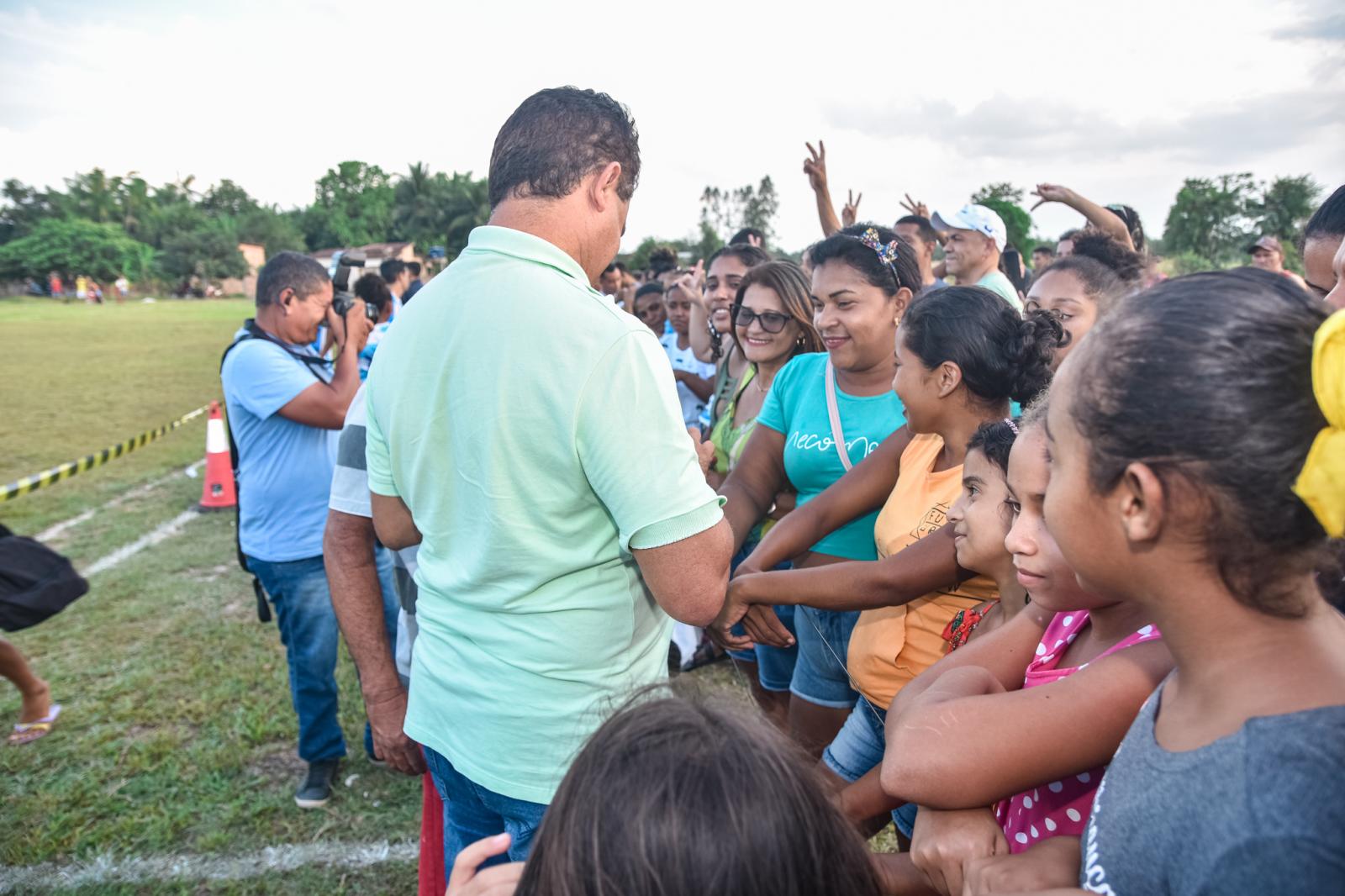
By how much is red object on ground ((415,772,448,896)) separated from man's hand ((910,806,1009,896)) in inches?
64.4

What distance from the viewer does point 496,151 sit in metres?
1.83

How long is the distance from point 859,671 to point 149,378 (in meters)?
19.9

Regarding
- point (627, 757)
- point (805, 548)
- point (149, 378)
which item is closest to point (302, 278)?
point (805, 548)

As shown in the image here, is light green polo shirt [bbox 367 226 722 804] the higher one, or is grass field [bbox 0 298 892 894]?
light green polo shirt [bbox 367 226 722 804]

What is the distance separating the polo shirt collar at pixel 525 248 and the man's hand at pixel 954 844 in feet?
4.07

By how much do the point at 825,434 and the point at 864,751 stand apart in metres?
1.08

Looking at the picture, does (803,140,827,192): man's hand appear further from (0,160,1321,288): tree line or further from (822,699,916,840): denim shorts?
(0,160,1321,288): tree line

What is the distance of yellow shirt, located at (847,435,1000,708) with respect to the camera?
2191 millimetres

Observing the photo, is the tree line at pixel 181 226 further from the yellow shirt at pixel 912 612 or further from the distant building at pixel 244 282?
the yellow shirt at pixel 912 612

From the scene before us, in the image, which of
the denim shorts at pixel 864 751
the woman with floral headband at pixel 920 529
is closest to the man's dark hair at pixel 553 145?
the woman with floral headband at pixel 920 529

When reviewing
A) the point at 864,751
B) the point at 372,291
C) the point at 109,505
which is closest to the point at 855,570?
the point at 864,751

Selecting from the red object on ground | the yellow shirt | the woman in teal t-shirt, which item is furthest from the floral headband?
the red object on ground

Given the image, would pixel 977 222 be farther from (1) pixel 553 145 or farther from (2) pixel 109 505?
(2) pixel 109 505

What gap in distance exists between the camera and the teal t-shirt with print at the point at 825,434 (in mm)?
2740
